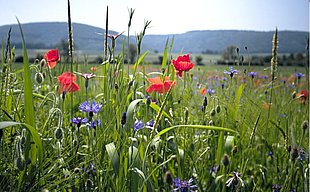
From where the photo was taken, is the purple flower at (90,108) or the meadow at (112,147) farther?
the purple flower at (90,108)

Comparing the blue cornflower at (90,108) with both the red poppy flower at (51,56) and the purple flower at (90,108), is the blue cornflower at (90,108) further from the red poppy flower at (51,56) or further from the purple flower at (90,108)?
the red poppy flower at (51,56)

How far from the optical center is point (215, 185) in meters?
1.27

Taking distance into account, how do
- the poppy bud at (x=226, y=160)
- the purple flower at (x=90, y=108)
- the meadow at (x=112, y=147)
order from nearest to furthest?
the meadow at (x=112, y=147) → the poppy bud at (x=226, y=160) → the purple flower at (x=90, y=108)

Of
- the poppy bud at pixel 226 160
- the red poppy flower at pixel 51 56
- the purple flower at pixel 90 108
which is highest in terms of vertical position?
the red poppy flower at pixel 51 56

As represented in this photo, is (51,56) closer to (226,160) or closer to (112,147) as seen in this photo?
(112,147)

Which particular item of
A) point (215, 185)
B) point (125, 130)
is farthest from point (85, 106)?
point (215, 185)

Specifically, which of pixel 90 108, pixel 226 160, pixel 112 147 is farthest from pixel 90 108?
pixel 226 160

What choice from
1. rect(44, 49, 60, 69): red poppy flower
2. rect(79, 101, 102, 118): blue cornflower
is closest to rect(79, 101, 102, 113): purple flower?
rect(79, 101, 102, 118): blue cornflower

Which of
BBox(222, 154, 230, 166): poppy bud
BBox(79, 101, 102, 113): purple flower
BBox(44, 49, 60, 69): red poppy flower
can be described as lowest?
BBox(222, 154, 230, 166): poppy bud

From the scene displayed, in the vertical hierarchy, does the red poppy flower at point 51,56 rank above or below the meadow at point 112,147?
above

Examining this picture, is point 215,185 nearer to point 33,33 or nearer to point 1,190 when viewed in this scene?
point 1,190

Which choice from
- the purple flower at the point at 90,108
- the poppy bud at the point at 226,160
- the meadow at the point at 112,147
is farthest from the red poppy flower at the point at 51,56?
the poppy bud at the point at 226,160

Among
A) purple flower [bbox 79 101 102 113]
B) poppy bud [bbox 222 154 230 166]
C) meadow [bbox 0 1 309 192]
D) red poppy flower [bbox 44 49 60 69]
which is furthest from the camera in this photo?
red poppy flower [bbox 44 49 60 69]

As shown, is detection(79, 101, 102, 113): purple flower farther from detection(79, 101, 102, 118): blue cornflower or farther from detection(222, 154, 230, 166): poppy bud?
detection(222, 154, 230, 166): poppy bud
